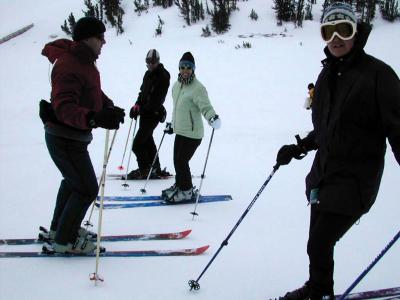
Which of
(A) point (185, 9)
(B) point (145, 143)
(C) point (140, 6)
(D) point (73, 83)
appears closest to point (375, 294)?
(D) point (73, 83)

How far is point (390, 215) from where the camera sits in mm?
4184

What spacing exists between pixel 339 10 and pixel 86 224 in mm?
2893

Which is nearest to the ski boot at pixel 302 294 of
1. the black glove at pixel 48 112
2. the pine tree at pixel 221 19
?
the black glove at pixel 48 112

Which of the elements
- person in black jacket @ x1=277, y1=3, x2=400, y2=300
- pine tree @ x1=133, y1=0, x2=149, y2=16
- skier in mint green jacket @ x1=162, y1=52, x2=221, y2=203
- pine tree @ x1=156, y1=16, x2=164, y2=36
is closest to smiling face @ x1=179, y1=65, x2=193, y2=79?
skier in mint green jacket @ x1=162, y1=52, x2=221, y2=203

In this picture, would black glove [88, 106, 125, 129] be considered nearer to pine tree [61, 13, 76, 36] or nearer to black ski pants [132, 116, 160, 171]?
black ski pants [132, 116, 160, 171]

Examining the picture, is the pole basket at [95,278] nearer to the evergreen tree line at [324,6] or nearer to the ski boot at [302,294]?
the ski boot at [302,294]

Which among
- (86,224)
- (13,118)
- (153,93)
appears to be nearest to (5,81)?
(13,118)

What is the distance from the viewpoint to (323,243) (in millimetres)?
2145

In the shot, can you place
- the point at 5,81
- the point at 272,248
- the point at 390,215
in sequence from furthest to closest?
1. the point at 5,81
2. the point at 390,215
3. the point at 272,248

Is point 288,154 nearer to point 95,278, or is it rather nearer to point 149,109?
point 95,278

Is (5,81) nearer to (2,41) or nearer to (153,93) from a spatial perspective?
(2,41)

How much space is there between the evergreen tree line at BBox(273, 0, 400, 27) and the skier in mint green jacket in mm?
10484

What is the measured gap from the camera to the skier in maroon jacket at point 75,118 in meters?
2.68

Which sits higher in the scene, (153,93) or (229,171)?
(153,93)
